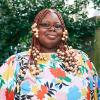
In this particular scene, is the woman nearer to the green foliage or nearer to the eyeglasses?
the eyeglasses

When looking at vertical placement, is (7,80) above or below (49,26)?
below

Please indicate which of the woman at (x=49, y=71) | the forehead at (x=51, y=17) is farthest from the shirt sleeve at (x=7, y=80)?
the forehead at (x=51, y=17)

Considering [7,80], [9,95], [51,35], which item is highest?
[51,35]

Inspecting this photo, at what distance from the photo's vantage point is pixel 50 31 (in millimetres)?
4109

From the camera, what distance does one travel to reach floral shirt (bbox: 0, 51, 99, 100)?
3990 millimetres

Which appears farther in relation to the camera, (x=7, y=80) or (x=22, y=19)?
(x=22, y=19)

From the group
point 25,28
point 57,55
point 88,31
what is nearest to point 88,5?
point 88,31

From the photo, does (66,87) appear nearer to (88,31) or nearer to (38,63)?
(38,63)

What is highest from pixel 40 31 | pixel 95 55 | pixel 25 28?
pixel 40 31

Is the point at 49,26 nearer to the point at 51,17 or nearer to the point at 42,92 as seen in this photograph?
the point at 51,17

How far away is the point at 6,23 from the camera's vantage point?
8641 mm

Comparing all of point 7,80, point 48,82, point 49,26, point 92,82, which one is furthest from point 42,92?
point 49,26

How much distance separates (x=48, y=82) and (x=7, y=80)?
394mm

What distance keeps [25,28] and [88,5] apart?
4.49 feet
